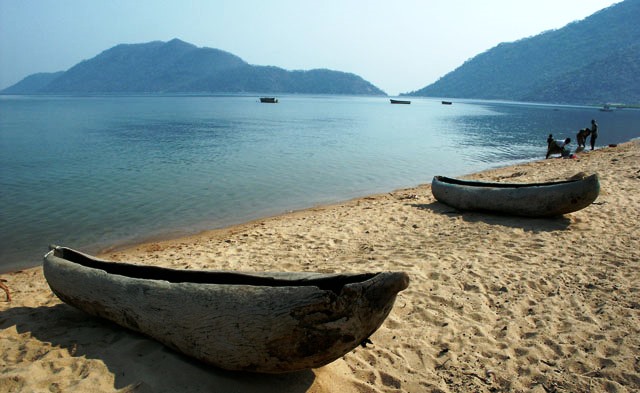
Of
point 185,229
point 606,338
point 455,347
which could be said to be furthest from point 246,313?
point 185,229

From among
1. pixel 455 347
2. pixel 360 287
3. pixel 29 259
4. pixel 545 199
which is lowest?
pixel 29 259

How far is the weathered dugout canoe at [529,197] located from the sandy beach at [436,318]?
32 centimetres

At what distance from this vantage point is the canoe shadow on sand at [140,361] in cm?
329

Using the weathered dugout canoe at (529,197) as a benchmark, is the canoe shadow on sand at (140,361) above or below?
below

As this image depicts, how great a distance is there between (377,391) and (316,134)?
33692mm

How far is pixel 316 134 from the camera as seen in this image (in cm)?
3612

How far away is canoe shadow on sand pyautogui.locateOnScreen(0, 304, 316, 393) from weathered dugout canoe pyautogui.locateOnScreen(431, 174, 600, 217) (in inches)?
285

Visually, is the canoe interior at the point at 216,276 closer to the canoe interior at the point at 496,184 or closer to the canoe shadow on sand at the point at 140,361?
the canoe shadow on sand at the point at 140,361

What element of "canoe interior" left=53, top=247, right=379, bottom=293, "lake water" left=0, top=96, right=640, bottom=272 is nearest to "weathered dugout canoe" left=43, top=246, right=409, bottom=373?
"canoe interior" left=53, top=247, right=379, bottom=293

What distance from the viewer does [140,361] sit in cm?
363

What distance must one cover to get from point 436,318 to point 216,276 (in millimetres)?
2677

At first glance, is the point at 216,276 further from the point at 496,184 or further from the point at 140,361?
the point at 496,184

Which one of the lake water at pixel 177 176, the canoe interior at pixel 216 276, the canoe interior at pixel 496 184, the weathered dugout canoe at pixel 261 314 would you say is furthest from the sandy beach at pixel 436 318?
the lake water at pixel 177 176

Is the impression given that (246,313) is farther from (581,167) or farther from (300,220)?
(581,167)
